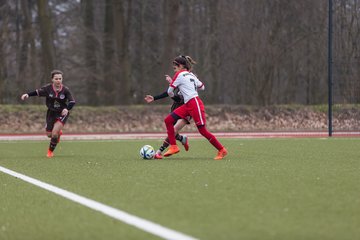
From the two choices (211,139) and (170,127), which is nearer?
(211,139)

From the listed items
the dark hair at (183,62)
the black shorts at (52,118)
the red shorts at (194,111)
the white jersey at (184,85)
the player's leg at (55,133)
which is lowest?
the player's leg at (55,133)

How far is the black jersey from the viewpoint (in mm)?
15633

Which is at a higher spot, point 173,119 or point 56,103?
point 56,103

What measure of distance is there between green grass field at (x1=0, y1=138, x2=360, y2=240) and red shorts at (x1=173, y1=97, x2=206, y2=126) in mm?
847

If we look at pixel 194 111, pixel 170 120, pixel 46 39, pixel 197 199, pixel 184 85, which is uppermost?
pixel 46 39

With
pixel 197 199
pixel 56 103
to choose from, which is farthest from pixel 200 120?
pixel 197 199

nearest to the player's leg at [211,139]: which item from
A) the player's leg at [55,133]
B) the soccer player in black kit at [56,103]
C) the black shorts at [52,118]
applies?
the soccer player in black kit at [56,103]

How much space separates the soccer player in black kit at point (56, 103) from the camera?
15.6 m

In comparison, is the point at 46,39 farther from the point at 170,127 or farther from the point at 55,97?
the point at 170,127

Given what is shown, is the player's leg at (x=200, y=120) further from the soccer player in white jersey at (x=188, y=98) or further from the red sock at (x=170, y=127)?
the red sock at (x=170, y=127)

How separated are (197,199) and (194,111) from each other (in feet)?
20.7

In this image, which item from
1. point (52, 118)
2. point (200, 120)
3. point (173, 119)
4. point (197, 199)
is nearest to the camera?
point (197, 199)

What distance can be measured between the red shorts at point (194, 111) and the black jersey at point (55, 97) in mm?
2909

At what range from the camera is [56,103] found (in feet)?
51.9
